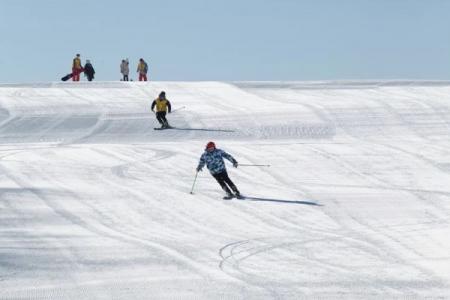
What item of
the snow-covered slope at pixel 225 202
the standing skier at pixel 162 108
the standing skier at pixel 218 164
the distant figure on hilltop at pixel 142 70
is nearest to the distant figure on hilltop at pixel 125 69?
the distant figure on hilltop at pixel 142 70

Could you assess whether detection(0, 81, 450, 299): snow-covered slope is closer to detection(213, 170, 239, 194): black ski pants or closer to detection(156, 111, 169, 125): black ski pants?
detection(213, 170, 239, 194): black ski pants

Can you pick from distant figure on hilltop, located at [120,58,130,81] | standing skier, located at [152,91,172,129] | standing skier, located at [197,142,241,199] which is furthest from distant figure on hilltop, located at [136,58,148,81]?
standing skier, located at [197,142,241,199]

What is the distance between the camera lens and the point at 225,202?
18.2 metres

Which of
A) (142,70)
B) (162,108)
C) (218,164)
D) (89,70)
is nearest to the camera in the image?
(218,164)

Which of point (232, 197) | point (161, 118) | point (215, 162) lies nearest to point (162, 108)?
point (161, 118)

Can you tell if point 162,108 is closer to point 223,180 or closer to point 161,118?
point 161,118

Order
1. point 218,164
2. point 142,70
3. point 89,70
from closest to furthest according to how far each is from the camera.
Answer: point 218,164, point 89,70, point 142,70

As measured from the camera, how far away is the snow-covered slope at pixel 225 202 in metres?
12.3

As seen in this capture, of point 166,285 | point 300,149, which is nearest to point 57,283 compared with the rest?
point 166,285

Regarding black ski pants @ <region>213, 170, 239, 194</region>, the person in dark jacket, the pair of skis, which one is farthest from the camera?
the person in dark jacket

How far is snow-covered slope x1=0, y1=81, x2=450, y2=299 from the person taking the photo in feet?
40.3

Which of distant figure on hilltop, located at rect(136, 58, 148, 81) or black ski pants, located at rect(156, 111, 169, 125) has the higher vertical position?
distant figure on hilltop, located at rect(136, 58, 148, 81)

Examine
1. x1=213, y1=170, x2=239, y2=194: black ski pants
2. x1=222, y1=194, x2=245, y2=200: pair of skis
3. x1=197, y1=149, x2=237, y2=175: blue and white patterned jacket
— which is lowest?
x1=222, y1=194, x2=245, y2=200: pair of skis

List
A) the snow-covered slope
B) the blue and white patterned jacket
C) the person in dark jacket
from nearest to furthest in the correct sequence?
the snow-covered slope
the blue and white patterned jacket
the person in dark jacket
